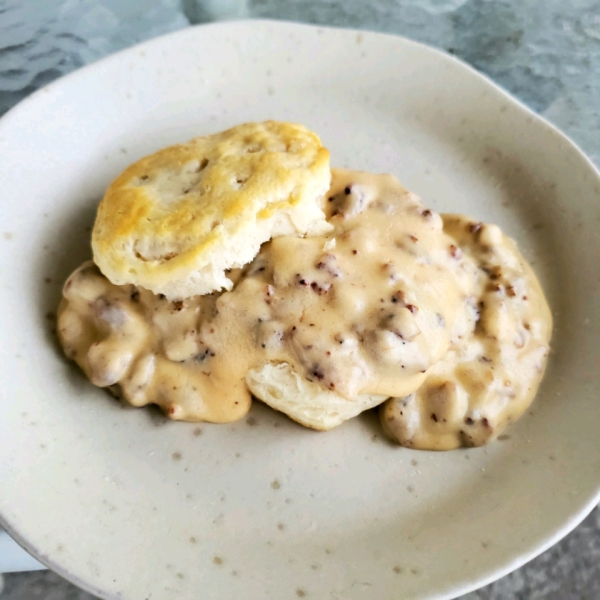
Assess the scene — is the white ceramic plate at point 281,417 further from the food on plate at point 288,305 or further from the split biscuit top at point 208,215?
the split biscuit top at point 208,215

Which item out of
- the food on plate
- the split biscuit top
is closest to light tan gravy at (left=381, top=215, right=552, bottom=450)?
the food on plate

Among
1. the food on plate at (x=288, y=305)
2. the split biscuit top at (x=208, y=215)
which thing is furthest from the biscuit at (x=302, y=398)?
the split biscuit top at (x=208, y=215)

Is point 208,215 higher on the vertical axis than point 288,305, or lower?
higher

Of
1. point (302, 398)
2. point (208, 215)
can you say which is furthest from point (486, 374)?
point (208, 215)

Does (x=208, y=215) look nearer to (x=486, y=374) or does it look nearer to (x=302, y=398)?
(x=302, y=398)

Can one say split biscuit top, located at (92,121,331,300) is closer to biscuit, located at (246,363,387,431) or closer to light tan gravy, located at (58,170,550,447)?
light tan gravy, located at (58,170,550,447)

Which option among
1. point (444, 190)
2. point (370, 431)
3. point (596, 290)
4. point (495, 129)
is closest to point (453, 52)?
point (495, 129)

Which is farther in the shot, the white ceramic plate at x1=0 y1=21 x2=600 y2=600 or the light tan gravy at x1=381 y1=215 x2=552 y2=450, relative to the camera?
the light tan gravy at x1=381 y1=215 x2=552 y2=450
